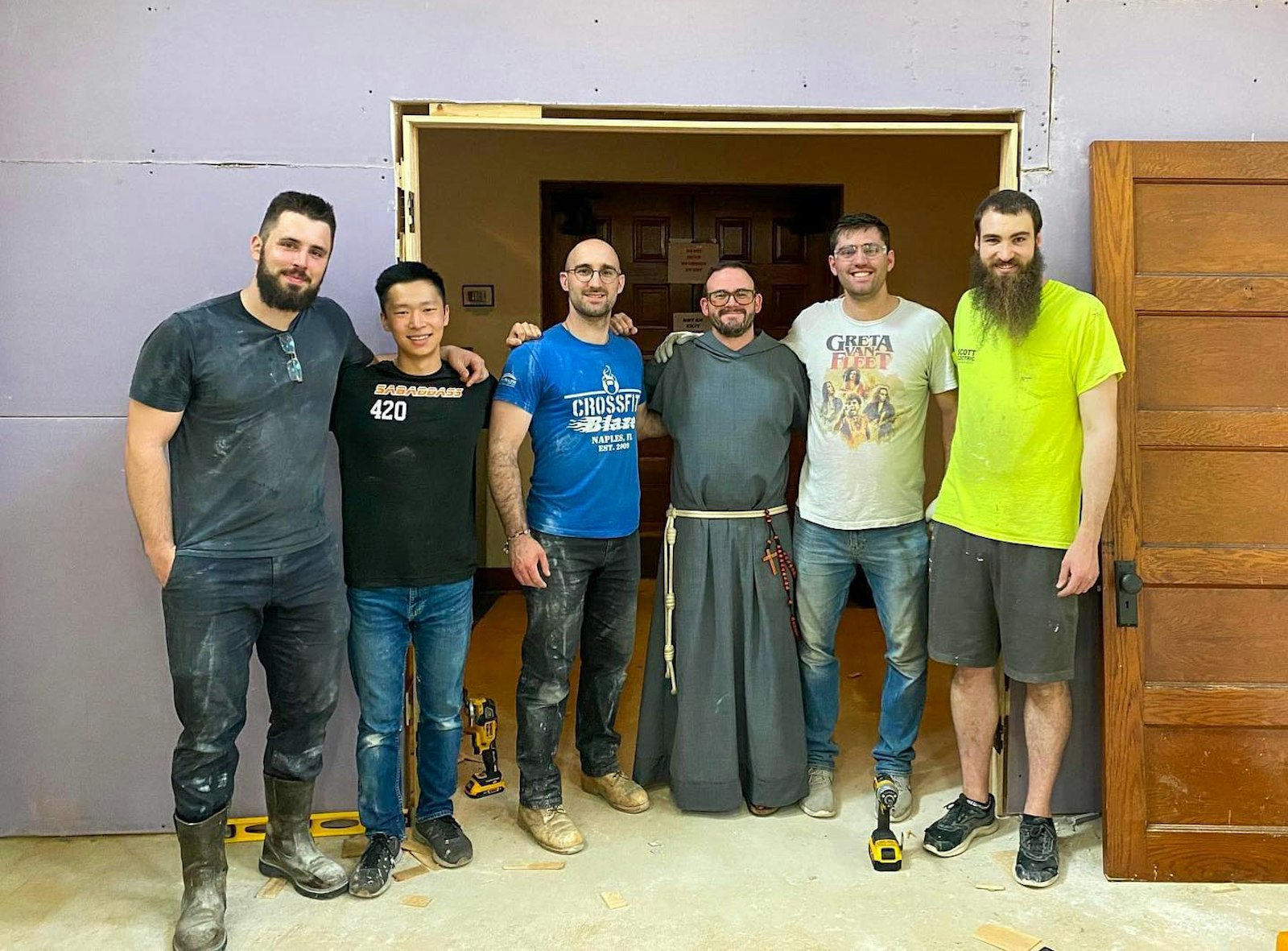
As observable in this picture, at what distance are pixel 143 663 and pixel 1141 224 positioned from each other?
308 cm

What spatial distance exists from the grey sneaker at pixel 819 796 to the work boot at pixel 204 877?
1650 millimetres

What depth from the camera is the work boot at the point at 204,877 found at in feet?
7.62

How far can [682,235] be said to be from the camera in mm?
5457

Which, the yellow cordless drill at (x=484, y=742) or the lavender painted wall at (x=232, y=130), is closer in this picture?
the lavender painted wall at (x=232, y=130)

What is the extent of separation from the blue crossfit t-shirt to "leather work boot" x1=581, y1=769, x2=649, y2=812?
32.3 inches

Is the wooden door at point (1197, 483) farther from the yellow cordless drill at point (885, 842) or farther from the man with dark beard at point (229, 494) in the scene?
the man with dark beard at point (229, 494)

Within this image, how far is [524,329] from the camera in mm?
2781

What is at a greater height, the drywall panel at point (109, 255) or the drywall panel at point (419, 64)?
the drywall panel at point (419, 64)

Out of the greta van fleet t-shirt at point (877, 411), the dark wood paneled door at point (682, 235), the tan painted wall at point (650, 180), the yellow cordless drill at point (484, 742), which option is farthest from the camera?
the dark wood paneled door at point (682, 235)

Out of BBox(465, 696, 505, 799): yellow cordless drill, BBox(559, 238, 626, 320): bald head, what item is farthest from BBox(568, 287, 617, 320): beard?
BBox(465, 696, 505, 799): yellow cordless drill

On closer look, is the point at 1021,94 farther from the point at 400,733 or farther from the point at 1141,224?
the point at 400,733

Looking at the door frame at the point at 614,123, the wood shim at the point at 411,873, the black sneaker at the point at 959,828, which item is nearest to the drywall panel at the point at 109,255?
the door frame at the point at 614,123

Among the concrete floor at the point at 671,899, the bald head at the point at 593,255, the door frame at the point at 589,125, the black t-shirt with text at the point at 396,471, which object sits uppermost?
the door frame at the point at 589,125

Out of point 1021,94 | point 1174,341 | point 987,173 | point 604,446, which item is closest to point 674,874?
point 604,446
